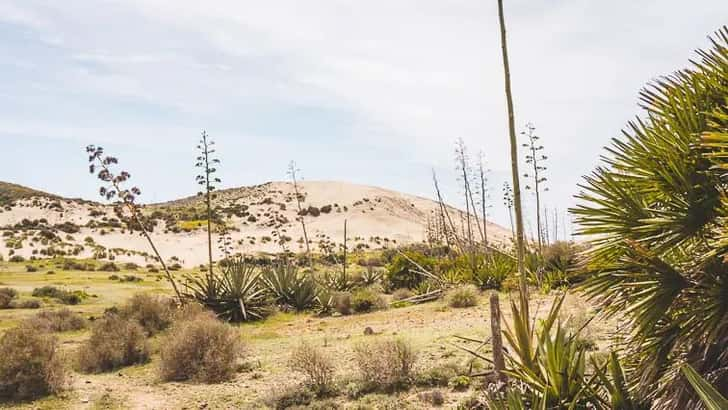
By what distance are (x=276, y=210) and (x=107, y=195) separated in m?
61.0

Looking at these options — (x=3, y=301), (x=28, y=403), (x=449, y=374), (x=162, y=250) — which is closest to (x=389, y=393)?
(x=449, y=374)

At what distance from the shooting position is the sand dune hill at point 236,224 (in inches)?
1847

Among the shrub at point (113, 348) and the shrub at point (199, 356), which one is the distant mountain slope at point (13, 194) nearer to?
the shrub at point (113, 348)

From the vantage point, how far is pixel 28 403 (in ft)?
28.4

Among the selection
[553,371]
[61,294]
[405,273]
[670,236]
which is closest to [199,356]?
[553,371]

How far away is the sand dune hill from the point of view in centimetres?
4691

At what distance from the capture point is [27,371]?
902 cm

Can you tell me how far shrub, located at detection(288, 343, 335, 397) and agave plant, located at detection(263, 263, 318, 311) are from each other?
33.7 feet

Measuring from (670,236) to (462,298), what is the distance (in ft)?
43.0

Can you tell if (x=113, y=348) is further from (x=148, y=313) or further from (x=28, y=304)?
(x=28, y=304)

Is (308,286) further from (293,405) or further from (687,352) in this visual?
(687,352)

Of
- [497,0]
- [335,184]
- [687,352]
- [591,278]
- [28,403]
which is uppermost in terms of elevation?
[335,184]

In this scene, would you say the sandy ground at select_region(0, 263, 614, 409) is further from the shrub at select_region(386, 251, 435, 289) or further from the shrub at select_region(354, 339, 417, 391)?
the shrub at select_region(386, 251, 435, 289)

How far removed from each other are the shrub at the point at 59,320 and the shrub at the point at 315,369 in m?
9.29
